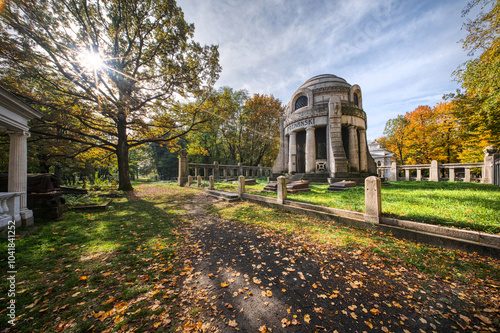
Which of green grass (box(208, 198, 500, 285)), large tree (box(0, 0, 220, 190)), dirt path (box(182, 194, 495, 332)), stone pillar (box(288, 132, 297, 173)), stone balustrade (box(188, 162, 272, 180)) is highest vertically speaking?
large tree (box(0, 0, 220, 190))

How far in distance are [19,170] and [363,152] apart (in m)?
22.0

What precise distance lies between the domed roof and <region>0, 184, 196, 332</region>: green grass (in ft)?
60.8

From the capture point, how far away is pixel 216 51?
1248cm

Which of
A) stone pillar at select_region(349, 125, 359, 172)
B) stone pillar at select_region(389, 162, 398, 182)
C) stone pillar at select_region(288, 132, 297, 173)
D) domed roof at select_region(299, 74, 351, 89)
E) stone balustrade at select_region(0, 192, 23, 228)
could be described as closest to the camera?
stone balustrade at select_region(0, 192, 23, 228)

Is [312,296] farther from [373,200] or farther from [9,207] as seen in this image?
[9,207]

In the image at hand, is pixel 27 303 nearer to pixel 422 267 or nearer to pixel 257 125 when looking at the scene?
pixel 422 267

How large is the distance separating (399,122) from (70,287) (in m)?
40.4

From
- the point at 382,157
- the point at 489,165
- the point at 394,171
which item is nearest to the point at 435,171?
the point at 394,171

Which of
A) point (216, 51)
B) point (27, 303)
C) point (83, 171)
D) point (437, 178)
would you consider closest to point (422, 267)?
point (27, 303)

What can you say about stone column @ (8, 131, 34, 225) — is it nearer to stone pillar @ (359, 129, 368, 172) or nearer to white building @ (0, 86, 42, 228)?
white building @ (0, 86, 42, 228)

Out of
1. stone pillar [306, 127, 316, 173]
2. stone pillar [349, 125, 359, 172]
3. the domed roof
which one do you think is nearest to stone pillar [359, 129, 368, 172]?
stone pillar [349, 125, 359, 172]

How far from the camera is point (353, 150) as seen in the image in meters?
15.4

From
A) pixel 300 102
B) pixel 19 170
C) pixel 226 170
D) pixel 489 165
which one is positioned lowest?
pixel 226 170

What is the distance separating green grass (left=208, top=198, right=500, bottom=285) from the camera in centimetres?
301
